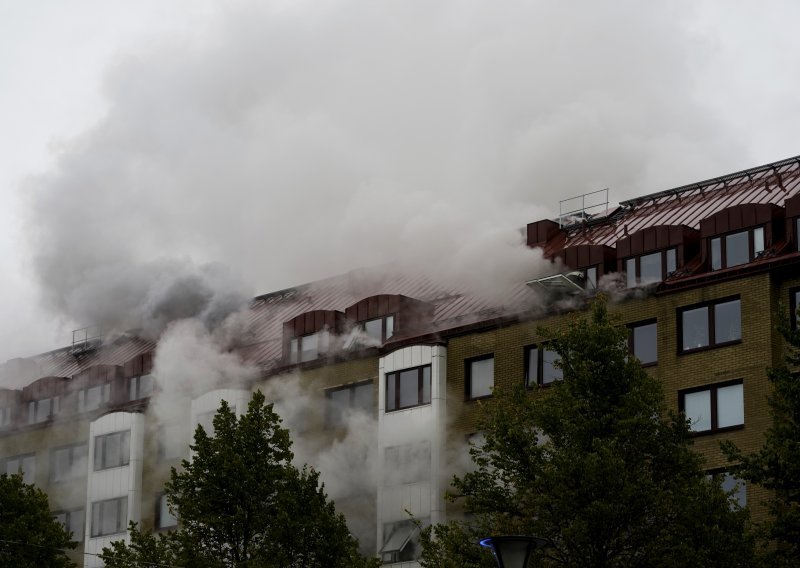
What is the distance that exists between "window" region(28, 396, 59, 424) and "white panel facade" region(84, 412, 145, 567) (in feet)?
13.8

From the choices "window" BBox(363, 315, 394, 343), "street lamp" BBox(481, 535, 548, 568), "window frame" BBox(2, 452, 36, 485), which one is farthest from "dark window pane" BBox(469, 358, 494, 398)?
"street lamp" BBox(481, 535, 548, 568)

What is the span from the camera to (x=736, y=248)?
55438 mm

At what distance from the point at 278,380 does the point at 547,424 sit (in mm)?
24455

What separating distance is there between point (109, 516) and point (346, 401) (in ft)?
44.8

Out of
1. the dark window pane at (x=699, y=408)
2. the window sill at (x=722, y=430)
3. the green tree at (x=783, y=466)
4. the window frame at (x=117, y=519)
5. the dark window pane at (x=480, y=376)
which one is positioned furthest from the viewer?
the window frame at (x=117, y=519)

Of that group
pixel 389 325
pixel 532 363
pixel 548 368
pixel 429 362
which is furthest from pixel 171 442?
pixel 548 368

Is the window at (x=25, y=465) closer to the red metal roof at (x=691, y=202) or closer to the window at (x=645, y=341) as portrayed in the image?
the red metal roof at (x=691, y=202)

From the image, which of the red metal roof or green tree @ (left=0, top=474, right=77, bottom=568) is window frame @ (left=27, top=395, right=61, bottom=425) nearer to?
green tree @ (left=0, top=474, right=77, bottom=568)

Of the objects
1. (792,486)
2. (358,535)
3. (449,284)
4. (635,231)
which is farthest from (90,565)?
(792,486)

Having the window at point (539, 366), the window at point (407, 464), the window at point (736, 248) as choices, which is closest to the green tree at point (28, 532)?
the window at point (407, 464)

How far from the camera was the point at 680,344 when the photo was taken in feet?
180

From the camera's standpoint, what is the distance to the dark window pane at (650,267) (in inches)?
2254

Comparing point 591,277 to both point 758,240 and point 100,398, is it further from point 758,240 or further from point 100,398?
point 100,398

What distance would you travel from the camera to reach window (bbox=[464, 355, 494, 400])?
60094mm
